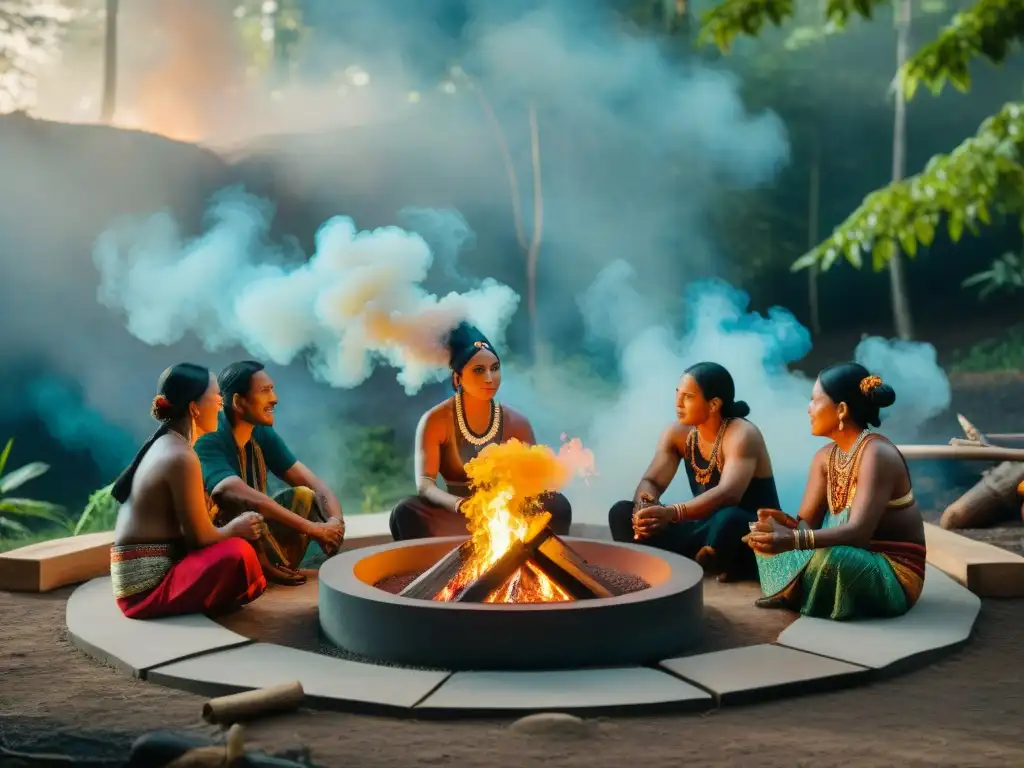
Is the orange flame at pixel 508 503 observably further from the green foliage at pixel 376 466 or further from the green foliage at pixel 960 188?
the green foliage at pixel 376 466

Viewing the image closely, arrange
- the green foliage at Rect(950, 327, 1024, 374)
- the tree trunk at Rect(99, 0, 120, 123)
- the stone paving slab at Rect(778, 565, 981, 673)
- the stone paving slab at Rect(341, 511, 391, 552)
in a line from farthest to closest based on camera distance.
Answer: the green foliage at Rect(950, 327, 1024, 374)
the tree trunk at Rect(99, 0, 120, 123)
the stone paving slab at Rect(341, 511, 391, 552)
the stone paving slab at Rect(778, 565, 981, 673)

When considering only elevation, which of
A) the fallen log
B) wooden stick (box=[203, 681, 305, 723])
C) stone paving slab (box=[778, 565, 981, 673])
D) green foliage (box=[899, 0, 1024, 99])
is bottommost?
wooden stick (box=[203, 681, 305, 723])

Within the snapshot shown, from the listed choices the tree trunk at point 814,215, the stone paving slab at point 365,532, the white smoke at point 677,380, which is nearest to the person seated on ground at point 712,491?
the stone paving slab at point 365,532

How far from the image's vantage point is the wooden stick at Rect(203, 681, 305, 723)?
3598mm

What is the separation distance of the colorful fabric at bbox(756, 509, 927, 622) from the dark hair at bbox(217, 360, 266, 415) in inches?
119

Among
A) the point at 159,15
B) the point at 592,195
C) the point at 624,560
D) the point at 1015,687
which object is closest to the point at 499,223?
the point at 592,195

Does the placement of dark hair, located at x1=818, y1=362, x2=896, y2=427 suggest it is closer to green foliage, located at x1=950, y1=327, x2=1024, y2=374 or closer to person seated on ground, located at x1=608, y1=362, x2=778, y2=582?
person seated on ground, located at x1=608, y1=362, x2=778, y2=582

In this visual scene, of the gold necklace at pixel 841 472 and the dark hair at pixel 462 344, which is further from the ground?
the dark hair at pixel 462 344

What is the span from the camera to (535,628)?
13.5 ft

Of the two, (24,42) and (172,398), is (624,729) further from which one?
(24,42)

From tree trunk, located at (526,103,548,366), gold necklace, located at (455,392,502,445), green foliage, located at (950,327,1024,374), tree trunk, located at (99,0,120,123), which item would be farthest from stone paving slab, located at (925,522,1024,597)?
tree trunk, located at (99,0,120,123)

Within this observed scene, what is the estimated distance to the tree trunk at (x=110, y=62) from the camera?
11625 mm

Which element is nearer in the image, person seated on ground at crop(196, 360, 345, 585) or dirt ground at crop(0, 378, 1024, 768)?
dirt ground at crop(0, 378, 1024, 768)

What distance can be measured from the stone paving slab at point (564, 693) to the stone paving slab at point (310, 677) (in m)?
0.11
